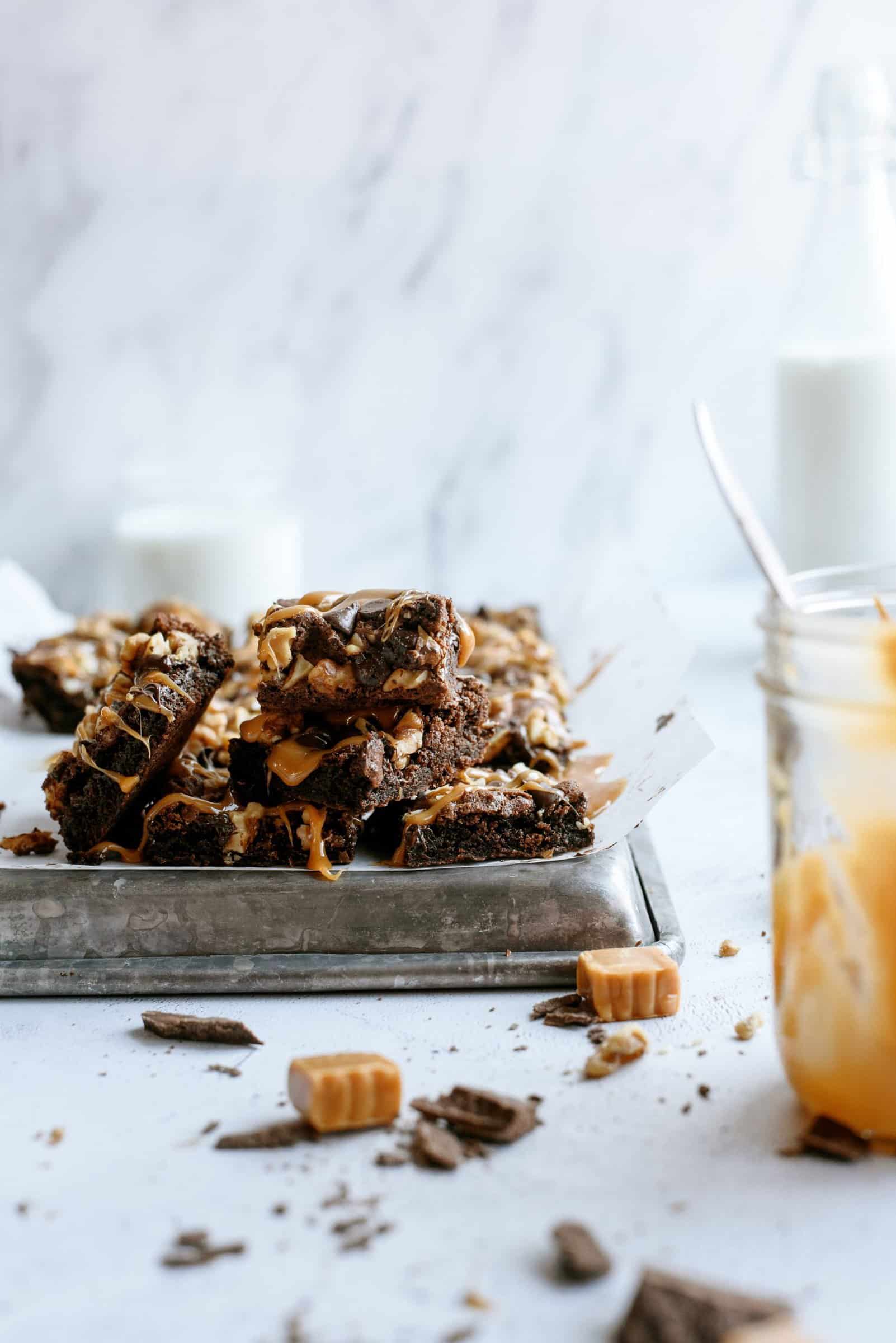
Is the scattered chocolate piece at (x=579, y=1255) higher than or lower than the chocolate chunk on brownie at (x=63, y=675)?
lower

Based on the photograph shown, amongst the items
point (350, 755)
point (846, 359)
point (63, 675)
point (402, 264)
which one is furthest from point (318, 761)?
point (402, 264)

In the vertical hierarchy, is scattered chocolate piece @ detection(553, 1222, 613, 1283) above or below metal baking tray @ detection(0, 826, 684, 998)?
below

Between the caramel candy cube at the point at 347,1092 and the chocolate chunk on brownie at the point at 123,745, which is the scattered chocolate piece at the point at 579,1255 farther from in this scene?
the chocolate chunk on brownie at the point at 123,745

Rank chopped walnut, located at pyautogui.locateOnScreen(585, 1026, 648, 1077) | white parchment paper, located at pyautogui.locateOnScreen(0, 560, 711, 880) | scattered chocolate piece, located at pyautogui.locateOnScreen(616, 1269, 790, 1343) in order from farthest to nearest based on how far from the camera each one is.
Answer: white parchment paper, located at pyautogui.locateOnScreen(0, 560, 711, 880), chopped walnut, located at pyautogui.locateOnScreen(585, 1026, 648, 1077), scattered chocolate piece, located at pyautogui.locateOnScreen(616, 1269, 790, 1343)

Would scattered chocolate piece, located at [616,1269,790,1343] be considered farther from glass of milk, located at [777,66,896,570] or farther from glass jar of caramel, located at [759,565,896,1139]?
glass of milk, located at [777,66,896,570]

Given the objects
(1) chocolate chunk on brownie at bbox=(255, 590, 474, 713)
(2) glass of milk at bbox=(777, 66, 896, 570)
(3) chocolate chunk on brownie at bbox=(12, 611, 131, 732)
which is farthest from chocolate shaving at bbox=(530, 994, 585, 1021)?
(2) glass of milk at bbox=(777, 66, 896, 570)

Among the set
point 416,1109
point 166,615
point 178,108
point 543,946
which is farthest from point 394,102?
point 416,1109

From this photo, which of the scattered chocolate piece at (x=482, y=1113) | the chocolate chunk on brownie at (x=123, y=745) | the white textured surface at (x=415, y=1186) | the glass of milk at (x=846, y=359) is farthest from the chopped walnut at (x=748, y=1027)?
the glass of milk at (x=846, y=359)

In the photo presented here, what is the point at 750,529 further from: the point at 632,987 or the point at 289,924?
the point at 289,924
